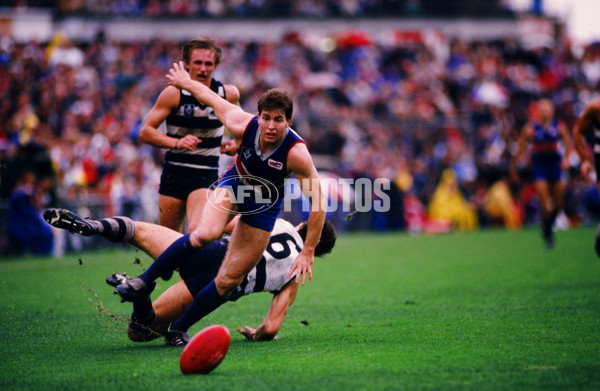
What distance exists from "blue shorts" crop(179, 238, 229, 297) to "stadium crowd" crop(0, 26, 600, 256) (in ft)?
32.5

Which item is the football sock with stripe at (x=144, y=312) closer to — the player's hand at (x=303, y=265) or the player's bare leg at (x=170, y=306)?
the player's bare leg at (x=170, y=306)

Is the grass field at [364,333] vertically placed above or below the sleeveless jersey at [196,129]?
below

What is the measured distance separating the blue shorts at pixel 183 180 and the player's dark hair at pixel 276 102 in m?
1.90

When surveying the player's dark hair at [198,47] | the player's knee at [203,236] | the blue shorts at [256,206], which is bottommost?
the player's knee at [203,236]

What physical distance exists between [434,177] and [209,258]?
1705 cm

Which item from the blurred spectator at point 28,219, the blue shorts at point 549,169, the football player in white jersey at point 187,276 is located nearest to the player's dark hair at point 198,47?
the football player in white jersey at point 187,276

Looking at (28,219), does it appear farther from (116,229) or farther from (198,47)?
(116,229)

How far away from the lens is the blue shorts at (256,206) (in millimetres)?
6035

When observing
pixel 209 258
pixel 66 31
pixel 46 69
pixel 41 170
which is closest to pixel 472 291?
pixel 209 258

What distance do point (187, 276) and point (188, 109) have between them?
1.83 m

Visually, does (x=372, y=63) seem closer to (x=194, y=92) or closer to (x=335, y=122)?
(x=335, y=122)

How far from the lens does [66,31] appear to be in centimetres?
2816

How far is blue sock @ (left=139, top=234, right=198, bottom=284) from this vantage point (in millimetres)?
5969

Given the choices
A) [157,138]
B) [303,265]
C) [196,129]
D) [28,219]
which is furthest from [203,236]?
[28,219]
